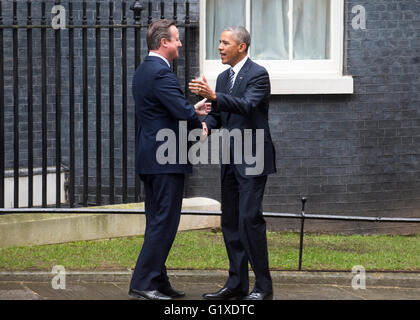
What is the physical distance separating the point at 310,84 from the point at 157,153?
3908 mm

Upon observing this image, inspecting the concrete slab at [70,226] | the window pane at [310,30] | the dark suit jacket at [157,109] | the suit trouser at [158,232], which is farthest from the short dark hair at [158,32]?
the window pane at [310,30]

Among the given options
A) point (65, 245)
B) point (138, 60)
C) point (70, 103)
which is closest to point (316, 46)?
point (138, 60)

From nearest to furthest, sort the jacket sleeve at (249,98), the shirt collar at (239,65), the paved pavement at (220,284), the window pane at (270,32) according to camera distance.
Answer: the jacket sleeve at (249,98) → the shirt collar at (239,65) → the paved pavement at (220,284) → the window pane at (270,32)

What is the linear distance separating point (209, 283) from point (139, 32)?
3.10 metres

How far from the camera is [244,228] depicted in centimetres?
696

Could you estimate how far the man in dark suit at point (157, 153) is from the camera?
22.7 feet

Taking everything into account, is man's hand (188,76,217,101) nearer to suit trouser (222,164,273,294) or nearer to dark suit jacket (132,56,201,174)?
dark suit jacket (132,56,201,174)

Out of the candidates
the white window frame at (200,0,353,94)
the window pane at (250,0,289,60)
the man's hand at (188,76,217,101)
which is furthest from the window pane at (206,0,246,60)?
the man's hand at (188,76,217,101)

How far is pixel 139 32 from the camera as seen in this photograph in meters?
9.73

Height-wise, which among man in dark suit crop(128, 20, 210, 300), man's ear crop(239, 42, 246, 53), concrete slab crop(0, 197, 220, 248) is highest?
man's ear crop(239, 42, 246, 53)

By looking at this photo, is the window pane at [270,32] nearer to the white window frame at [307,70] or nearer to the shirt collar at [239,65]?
the white window frame at [307,70]

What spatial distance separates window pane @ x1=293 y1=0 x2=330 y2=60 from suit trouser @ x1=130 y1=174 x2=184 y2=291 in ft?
13.9

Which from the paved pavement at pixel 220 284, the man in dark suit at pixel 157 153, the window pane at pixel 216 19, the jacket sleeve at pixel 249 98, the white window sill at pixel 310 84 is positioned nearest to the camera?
the jacket sleeve at pixel 249 98

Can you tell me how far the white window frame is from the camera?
10.4 metres
